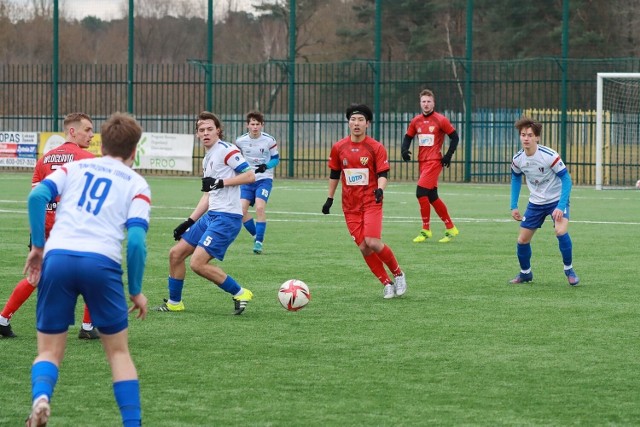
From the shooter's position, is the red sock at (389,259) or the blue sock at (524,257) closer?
the red sock at (389,259)

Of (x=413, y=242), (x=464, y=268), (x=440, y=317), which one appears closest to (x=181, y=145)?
(x=413, y=242)

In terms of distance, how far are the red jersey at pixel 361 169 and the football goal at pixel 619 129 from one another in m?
18.0

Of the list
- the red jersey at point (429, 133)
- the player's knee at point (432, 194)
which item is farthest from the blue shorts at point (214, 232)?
the red jersey at point (429, 133)

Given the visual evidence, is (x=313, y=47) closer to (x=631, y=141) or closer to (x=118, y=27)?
(x=118, y=27)

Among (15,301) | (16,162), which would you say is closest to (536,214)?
(15,301)

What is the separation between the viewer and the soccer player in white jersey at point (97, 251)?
5.46m

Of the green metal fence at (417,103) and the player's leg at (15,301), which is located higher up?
the green metal fence at (417,103)

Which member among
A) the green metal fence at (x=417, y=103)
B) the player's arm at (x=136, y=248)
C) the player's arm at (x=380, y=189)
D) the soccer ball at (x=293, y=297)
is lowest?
the soccer ball at (x=293, y=297)

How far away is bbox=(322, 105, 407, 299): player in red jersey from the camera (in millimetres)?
11000

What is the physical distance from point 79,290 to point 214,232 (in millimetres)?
4565

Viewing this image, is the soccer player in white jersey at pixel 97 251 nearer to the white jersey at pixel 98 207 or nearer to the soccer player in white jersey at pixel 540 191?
the white jersey at pixel 98 207

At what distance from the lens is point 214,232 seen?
396 inches

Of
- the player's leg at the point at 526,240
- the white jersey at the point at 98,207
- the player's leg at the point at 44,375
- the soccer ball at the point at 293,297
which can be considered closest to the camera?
the player's leg at the point at 44,375

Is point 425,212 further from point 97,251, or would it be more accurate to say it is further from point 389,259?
point 97,251
